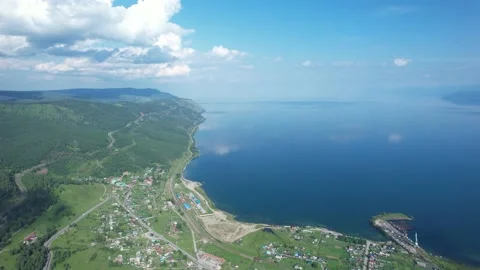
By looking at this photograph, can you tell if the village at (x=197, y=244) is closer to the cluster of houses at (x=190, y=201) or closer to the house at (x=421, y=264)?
the house at (x=421, y=264)

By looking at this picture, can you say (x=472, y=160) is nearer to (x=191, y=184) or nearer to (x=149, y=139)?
(x=191, y=184)

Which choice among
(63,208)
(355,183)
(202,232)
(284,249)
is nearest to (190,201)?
(202,232)

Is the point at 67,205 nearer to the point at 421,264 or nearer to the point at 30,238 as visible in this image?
the point at 30,238

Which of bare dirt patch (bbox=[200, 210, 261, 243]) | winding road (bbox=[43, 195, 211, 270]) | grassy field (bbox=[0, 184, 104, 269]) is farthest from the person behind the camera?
bare dirt patch (bbox=[200, 210, 261, 243])

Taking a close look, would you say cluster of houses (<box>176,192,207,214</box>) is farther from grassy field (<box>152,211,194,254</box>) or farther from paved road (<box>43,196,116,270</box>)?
paved road (<box>43,196,116,270</box>)

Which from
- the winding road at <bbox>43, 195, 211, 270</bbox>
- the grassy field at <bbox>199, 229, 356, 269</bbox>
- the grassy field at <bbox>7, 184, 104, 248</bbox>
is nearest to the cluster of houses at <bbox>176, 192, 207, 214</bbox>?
the winding road at <bbox>43, 195, 211, 270</bbox>

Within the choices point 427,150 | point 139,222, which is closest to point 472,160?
point 427,150

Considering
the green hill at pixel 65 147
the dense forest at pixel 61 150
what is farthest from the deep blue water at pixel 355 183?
the green hill at pixel 65 147

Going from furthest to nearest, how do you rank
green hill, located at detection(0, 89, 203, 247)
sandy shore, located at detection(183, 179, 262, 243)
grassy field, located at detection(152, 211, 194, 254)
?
green hill, located at detection(0, 89, 203, 247) < sandy shore, located at detection(183, 179, 262, 243) < grassy field, located at detection(152, 211, 194, 254)
